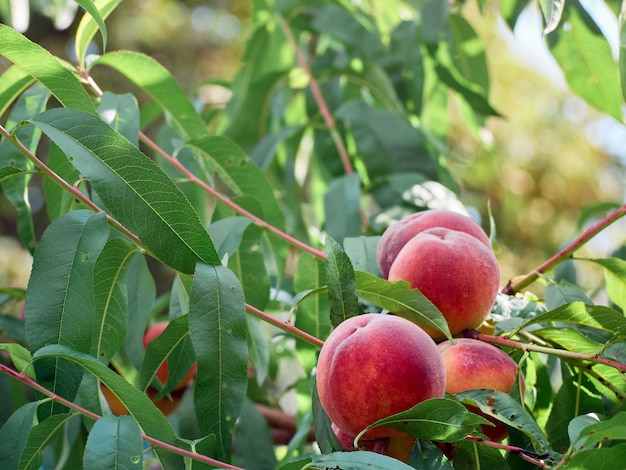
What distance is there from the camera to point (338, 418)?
482mm

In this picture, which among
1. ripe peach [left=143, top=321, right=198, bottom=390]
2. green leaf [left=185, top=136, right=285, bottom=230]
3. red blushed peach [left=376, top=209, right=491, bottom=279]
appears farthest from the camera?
ripe peach [left=143, top=321, right=198, bottom=390]

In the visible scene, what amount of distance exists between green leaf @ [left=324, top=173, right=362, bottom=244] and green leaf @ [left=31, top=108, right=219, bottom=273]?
0.32 meters

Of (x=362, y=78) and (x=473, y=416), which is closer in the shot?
(x=473, y=416)

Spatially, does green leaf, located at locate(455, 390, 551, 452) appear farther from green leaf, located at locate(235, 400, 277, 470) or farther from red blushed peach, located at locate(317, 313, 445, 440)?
green leaf, located at locate(235, 400, 277, 470)

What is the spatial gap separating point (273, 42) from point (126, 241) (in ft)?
2.19

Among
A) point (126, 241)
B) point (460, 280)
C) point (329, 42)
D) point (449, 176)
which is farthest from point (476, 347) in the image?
point (329, 42)

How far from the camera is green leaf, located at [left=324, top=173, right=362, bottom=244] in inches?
32.3

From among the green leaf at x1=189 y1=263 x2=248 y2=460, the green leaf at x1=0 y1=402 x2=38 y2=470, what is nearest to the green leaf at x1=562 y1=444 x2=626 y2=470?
the green leaf at x1=189 y1=263 x2=248 y2=460

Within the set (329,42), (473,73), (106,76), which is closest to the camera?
(473,73)

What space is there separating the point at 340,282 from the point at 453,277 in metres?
0.09

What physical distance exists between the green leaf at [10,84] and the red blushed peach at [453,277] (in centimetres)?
38

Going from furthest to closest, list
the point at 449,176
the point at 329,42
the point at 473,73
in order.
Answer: the point at 329,42 → the point at 473,73 → the point at 449,176

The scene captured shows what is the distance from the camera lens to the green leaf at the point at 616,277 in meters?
0.64

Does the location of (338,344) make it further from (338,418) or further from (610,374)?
(610,374)
